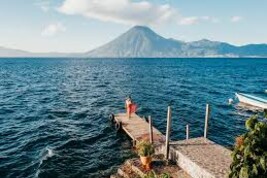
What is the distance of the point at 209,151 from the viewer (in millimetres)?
22406

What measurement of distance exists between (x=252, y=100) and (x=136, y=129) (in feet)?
98.3

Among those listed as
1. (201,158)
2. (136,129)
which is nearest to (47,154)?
(136,129)

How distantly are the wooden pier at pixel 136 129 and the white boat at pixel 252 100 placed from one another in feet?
83.5

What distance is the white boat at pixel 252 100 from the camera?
53.4 meters

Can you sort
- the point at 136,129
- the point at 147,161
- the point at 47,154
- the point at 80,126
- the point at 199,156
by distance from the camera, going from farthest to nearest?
the point at 80,126, the point at 136,129, the point at 47,154, the point at 147,161, the point at 199,156

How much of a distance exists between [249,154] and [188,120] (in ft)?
98.6

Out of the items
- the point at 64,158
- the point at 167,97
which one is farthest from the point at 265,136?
the point at 167,97

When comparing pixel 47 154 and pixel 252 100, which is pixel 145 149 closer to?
pixel 47 154

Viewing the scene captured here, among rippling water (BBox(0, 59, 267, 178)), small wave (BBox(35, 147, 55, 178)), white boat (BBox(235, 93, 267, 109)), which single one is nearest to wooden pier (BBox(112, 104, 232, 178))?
rippling water (BBox(0, 59, 267, 178))

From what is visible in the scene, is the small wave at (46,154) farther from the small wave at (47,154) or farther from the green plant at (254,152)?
the green plant at (254,152)

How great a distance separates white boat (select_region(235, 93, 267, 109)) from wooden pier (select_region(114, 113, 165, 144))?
83.5 ft

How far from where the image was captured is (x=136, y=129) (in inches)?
1297

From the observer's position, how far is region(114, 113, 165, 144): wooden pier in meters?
29.8

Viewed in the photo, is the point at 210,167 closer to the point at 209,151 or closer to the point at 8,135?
the point at 209,151
